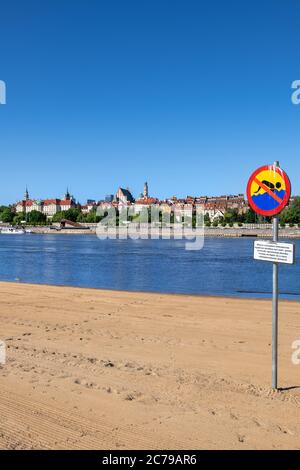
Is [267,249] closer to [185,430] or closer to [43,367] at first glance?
[185,430]

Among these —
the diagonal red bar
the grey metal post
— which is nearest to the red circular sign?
the diagonal red bar

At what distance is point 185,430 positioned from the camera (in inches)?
205

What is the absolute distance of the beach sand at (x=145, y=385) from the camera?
5.08 metres

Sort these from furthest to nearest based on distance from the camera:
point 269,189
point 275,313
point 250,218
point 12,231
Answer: point 12,231
point 250,218
point 275,313
point 269,189

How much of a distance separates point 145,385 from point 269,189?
124 inches

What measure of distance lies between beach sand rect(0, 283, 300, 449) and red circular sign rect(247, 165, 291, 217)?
2.48 metres

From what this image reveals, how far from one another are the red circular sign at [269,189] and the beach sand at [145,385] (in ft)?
8.13

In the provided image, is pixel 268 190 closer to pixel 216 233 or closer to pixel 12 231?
pixel 216 233

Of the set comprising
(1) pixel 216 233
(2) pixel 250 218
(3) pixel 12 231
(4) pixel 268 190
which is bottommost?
(1) pixel 216 233

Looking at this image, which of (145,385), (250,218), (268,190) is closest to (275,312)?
(268,190)

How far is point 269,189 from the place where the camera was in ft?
20.6

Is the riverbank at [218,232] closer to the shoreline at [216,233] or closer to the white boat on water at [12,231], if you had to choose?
the shoreline at [216,233]

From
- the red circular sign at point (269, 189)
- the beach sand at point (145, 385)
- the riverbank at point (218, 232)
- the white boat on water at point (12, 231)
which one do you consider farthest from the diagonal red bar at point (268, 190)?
the white boat on water at point (12, 231)

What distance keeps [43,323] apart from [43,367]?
16.9 feet
